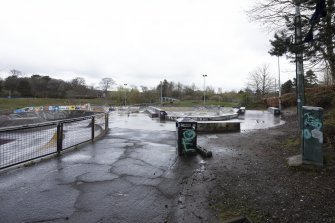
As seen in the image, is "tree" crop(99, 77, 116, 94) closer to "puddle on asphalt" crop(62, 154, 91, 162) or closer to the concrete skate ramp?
the concrete skate ramp

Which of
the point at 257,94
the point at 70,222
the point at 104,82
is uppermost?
the point at 104,82

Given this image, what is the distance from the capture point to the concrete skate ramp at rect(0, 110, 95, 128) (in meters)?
35.1

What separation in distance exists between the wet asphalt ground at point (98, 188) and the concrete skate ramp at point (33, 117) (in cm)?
3197

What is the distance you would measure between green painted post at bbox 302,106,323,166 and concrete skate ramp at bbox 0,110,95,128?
34912mm

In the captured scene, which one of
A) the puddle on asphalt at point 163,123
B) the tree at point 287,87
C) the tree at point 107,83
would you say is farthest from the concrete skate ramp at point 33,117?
the tree at point 107,83

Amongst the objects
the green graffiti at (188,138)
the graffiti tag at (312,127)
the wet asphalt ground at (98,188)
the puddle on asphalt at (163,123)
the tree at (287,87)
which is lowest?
the wet asphalt ground at (98,188)

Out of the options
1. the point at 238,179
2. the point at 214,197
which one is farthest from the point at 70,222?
the point at 238,179

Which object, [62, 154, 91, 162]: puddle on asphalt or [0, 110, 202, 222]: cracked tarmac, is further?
[62, 154, 91, 162]: puddle on asphalt

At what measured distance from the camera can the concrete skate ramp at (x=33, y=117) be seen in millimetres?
35062

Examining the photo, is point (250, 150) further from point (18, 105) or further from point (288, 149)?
point (18, 105)

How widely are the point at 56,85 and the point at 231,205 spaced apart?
110909 mm

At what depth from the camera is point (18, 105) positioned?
65375 millimetres

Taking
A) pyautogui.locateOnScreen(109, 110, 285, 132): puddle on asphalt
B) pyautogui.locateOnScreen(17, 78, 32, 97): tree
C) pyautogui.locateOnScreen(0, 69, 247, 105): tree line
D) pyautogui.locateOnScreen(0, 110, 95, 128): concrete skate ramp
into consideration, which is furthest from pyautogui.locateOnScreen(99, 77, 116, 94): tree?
pyautogui.locateOnScreen(109, 110, 285, 132): puddle on asphalt

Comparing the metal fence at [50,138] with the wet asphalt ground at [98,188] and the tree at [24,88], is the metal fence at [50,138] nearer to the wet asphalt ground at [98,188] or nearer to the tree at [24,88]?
the wet asphalt ground at [98,188]
